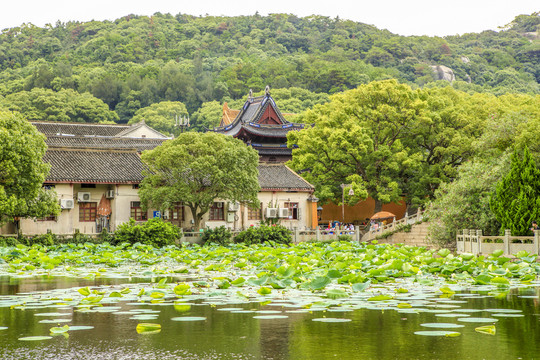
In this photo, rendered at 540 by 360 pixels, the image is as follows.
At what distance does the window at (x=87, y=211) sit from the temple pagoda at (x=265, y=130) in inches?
618

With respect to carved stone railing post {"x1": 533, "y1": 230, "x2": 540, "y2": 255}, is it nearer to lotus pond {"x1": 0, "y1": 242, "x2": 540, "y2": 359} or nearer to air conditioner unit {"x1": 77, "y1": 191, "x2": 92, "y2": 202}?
lotus pond {"x1": 0, "y1": 242, "x2": 540, "y2": 359}

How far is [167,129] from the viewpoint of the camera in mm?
71500

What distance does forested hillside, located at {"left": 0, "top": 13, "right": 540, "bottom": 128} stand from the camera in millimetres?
76750

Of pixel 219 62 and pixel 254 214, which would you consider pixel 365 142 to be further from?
pixel 219 62

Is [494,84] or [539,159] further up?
[494,84]

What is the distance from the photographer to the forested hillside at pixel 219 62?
76750 millimetres

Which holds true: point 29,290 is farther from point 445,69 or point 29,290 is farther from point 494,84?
point 445,69

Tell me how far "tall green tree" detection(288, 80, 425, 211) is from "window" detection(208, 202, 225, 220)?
4.96 m

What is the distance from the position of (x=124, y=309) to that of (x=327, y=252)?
12.7m

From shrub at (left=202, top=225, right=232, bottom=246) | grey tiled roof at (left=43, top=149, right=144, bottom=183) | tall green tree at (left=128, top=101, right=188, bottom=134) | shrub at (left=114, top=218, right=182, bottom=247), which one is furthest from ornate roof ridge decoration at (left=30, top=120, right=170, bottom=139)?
shrub at (left=114, top=218, right=182, bottom=247)

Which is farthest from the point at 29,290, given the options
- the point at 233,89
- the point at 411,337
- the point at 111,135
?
the point at 233,89

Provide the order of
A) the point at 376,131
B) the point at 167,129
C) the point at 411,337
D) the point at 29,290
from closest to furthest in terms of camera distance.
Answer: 1. the point at 411,337
2. the point at 29,290
3. the point at 376,131
4. the point at 167,129

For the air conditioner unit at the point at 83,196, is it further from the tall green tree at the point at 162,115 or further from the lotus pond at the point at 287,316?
the tall green tree at the point at 162,115

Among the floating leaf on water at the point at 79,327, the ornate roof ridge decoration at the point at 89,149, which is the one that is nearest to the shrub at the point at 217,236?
the ornate roof ridge decoration at the point at 89,149
